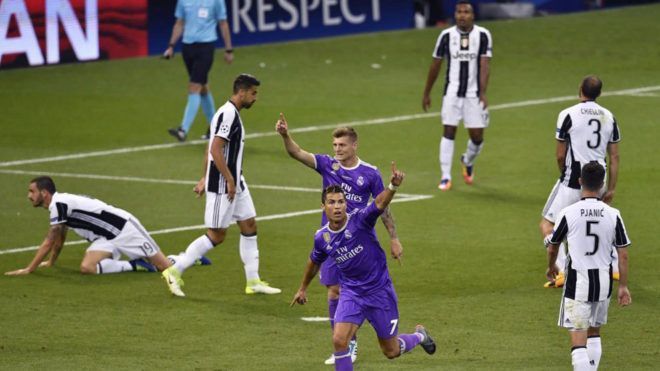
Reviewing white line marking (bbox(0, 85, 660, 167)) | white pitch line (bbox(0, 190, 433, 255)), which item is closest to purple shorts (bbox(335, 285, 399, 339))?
white pitch line (bbox(0, 190, 433, 255))

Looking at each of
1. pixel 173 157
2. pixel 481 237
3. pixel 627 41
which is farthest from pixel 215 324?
pixel 627 41

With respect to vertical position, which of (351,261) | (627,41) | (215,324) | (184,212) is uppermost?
(351,261)

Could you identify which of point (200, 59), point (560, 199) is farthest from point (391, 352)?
point (200, 59)

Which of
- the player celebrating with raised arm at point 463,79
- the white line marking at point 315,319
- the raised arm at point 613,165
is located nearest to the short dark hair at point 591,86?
the raised arm at point 613,165

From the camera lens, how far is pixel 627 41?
36.9 meters

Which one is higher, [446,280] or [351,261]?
[351,261]

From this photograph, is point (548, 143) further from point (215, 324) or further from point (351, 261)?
point (351, 261)

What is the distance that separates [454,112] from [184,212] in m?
4.17

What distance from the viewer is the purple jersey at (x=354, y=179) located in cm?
1359

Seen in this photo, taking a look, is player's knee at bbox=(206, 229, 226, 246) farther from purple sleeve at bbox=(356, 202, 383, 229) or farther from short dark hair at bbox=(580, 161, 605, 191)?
short dark hair at bbox=(580, 161, 605, 191)

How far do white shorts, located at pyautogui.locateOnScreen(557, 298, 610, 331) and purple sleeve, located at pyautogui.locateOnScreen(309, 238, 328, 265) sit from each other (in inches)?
77.4

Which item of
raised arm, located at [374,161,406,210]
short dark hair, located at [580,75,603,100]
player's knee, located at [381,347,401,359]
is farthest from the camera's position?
short dark hair, located at [580,75,603,100]

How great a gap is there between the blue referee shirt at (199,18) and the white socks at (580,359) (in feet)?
49.5

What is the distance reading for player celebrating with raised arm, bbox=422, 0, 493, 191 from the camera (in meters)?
21.8
